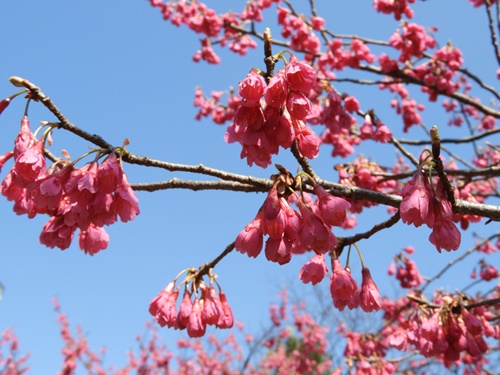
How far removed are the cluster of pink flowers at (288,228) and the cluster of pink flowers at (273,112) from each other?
0.62 ft

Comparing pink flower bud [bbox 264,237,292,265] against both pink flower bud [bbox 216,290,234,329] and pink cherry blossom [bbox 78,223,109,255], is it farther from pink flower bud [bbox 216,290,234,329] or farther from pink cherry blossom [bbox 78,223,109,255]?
pink cherry blossom [bbox 78,223,109,255]

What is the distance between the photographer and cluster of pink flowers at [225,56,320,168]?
1712 mm

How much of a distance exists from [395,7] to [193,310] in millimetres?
5190

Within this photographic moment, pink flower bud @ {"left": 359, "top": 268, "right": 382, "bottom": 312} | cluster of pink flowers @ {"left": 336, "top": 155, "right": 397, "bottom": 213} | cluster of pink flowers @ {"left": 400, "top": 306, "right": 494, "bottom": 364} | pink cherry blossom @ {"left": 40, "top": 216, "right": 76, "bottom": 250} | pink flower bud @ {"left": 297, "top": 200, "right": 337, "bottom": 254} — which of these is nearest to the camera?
pink flower bud @ {"left": 297, "top": 200, "right": 337, "bottom": 254}

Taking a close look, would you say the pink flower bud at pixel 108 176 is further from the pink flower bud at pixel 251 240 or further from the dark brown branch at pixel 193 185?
the pink flower bud at pixel 251 240

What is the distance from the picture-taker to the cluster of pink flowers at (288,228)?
5.79 ft

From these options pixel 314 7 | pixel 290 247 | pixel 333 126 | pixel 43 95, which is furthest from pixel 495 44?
pixel 43 95

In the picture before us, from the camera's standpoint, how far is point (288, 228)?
1.78m

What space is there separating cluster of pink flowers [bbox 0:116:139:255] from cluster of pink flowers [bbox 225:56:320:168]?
49 cm

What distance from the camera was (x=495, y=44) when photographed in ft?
16.2

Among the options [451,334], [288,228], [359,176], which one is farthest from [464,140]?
[288,228]

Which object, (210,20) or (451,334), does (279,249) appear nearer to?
(451,334)

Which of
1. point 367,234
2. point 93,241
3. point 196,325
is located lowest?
point 196,325

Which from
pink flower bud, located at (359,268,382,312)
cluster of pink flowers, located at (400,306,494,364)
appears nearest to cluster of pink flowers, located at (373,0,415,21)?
cluster of pink flowers, located at (400,306,494,364)
